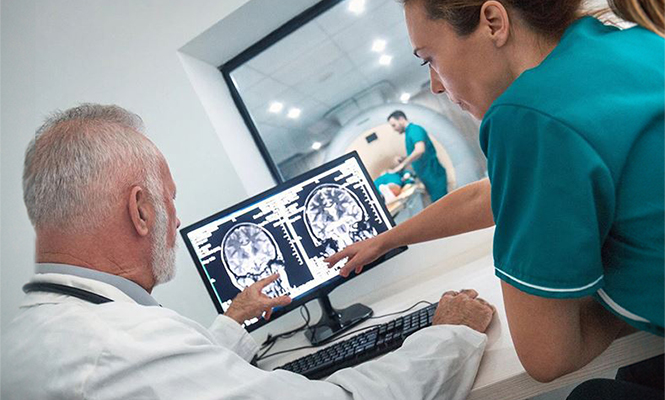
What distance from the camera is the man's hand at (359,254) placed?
1.44 m

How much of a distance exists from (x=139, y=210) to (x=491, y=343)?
79cm

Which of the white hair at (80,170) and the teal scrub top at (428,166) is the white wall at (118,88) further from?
the white hair at (80,170)

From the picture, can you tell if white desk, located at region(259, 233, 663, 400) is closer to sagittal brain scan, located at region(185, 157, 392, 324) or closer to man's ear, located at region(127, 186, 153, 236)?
sagittal brain scan, located at region(185, 157, 392, 324)

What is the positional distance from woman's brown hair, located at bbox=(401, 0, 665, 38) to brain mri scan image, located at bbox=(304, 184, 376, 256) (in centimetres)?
78

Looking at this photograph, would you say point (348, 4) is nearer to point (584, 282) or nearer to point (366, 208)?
point (366, 208)

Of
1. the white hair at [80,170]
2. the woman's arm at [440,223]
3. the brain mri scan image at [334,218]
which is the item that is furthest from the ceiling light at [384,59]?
the white hair at [80,170]

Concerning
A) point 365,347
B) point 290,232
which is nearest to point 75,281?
point 365,347

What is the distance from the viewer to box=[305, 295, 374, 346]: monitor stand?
1.45m

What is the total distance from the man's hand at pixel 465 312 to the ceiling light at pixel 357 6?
1391 mm

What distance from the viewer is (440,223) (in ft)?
4.33

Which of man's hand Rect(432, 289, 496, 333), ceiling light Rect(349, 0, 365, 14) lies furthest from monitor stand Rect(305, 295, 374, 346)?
ceiling light Rect(349, 0, 365, 14)

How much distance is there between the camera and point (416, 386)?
82 cm

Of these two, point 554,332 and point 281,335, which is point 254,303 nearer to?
point 281,335

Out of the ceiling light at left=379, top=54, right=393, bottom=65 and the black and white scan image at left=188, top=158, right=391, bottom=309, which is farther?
the ceiling light at left=379, top=54, right=393, bottom=65
